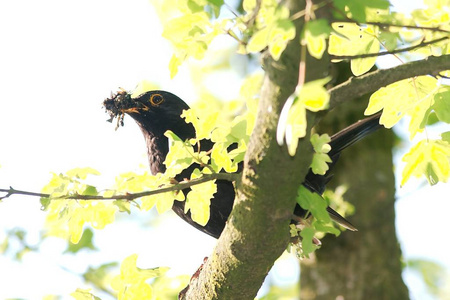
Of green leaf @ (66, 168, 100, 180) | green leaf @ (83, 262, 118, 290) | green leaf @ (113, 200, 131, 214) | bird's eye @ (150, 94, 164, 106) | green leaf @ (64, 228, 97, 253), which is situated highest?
bird's eye @ (150, 94, 164, 106)

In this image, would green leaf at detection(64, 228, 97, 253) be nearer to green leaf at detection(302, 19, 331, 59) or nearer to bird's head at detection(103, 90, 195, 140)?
bird's head at detection(103, 90, 195, 140)

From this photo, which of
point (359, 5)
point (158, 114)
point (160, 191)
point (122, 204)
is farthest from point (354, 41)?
point (158, 114)

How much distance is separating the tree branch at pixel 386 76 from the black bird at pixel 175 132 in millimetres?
1693

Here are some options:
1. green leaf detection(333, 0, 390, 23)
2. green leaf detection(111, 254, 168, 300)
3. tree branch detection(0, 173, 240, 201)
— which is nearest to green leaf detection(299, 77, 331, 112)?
green leaf detection(333, 0, 390, 23)

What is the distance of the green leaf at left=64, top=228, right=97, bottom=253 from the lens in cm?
513

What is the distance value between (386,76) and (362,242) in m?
3.46

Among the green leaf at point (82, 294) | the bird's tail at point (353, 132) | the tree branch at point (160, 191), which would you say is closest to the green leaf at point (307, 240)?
the tree branch at point (160, 191)

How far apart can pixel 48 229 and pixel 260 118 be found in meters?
3.94

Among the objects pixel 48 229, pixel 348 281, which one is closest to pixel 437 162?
pixel 348 281

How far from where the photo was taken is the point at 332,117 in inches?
240

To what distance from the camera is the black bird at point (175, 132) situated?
4.02 meters

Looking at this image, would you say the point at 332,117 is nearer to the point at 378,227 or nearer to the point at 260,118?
the point at 378,227

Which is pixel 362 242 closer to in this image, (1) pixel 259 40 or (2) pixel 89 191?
(2) pixel 89 191

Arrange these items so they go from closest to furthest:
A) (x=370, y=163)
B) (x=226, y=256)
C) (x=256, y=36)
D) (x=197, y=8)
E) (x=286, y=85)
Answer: (x=256, y=36) → (x=286, y=85) → (x=197, y=8) → (x=226, y=256) → (x=370, y=163)
